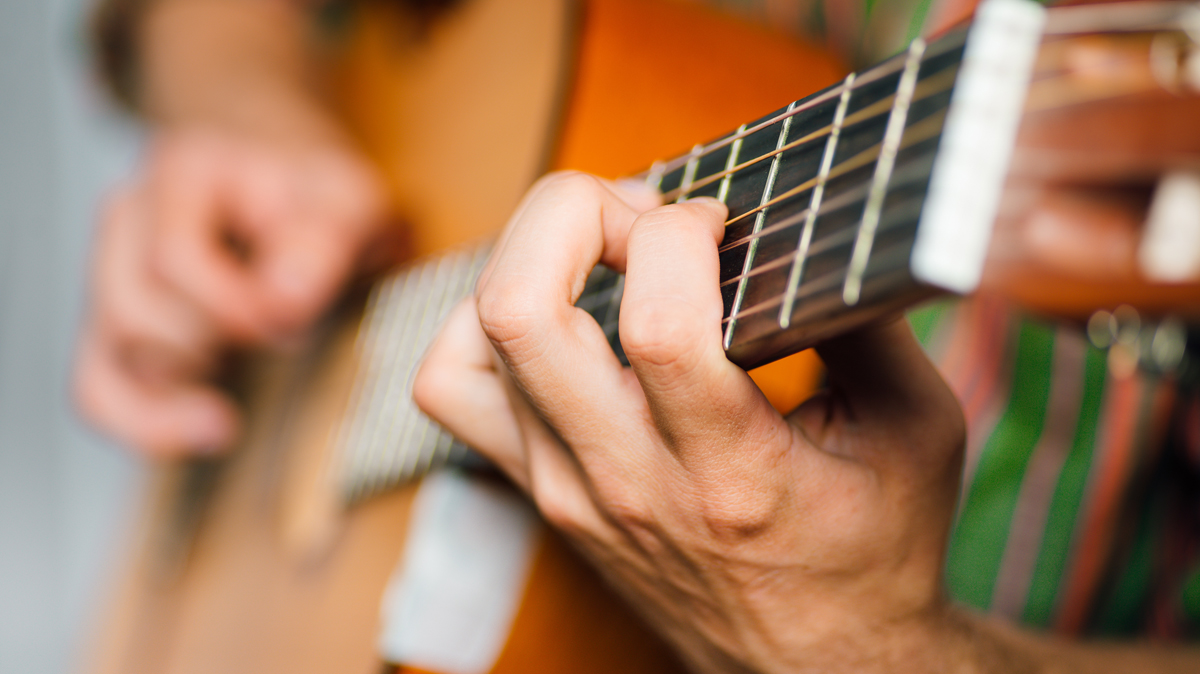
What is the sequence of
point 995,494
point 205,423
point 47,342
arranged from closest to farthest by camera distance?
1. point 995,494
2. point 205,423
3. point 47,342

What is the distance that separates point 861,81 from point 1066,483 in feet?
1.47

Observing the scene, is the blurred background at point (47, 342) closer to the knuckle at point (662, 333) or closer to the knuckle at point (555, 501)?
the knuckle at point (555, 501)

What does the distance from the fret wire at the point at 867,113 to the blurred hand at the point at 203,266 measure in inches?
20.1

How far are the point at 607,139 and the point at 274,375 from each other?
600 millimetres

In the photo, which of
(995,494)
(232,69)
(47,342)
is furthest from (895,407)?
(47,342)

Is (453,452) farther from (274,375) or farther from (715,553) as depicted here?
(274,375)

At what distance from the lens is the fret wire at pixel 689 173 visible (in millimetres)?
356

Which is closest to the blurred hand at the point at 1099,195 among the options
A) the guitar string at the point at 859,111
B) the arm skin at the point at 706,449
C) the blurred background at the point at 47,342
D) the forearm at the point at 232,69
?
the guitar string at the point at 859,111

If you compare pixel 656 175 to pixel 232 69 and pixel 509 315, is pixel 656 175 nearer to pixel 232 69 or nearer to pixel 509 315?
pixel 509 315

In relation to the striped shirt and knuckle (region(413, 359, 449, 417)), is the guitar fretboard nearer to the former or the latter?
knuckle (region(413, 359, 449, 417))

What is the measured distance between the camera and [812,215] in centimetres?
26

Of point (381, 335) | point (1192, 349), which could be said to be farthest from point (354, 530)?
point (1192, 349)

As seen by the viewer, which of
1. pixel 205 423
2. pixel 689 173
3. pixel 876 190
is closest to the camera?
pixel 876 190

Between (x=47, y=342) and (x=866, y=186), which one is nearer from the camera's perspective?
(x=866, y=186)
